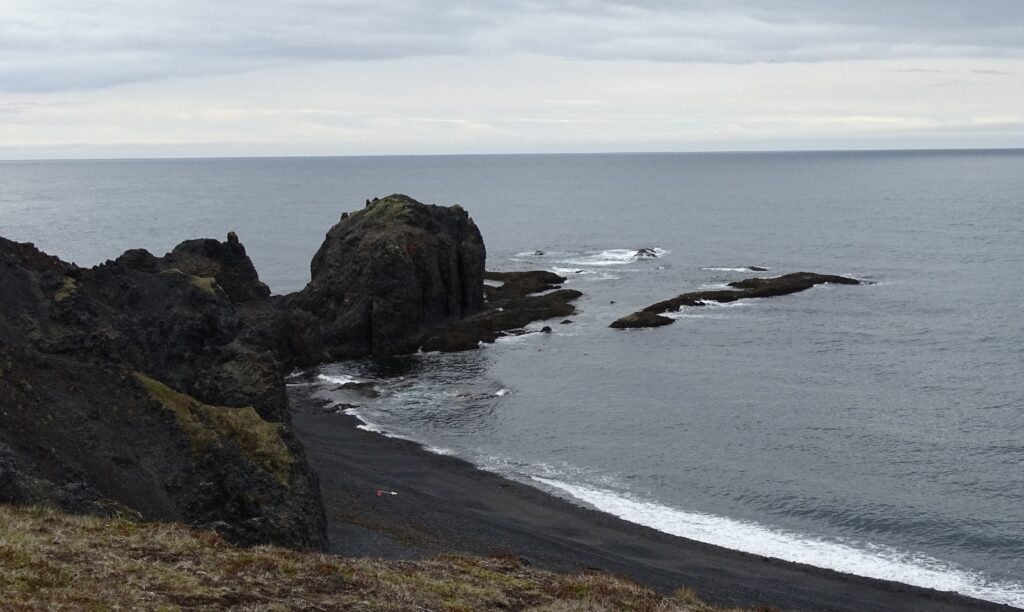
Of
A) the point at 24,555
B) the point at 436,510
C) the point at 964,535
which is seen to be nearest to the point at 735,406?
the point at 964,535

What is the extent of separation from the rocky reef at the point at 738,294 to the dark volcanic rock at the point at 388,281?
15.0 meters

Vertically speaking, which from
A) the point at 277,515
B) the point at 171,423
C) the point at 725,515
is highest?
the point at 171,423

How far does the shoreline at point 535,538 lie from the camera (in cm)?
3359

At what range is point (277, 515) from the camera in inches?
1060

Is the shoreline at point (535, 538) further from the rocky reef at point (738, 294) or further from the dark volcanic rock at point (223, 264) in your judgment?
the rocky reef at point (738, 294)

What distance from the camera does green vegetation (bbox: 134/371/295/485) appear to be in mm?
27109

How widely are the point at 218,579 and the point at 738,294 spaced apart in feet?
273

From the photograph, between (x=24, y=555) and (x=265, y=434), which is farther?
(x=265, y=434)

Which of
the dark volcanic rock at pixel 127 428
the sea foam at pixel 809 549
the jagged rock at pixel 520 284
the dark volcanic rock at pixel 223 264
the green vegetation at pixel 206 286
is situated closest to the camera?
the dark volcanic rock at pixel 127 428

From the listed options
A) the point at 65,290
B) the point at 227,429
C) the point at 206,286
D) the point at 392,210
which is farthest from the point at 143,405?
the point at 392,210

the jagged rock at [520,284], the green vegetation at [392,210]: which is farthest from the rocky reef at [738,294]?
the green vegetation at [392,210]

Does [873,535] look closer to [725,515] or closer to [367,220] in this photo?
[725,515]

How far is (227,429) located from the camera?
93.8ft

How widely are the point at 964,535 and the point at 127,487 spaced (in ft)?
107
